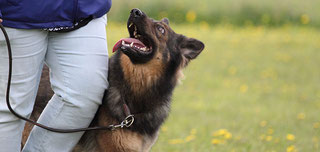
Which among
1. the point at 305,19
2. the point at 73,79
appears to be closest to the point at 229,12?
the point at 305,19

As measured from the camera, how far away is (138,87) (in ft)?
13.5

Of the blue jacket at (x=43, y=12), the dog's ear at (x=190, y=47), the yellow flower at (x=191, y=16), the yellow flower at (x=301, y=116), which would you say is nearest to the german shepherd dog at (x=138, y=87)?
the dog's ear at (x=190, y=47)

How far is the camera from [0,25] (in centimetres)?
307

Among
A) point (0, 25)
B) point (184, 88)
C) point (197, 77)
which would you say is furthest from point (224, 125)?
point (0, 25)

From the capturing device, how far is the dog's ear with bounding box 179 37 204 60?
4.45 metres

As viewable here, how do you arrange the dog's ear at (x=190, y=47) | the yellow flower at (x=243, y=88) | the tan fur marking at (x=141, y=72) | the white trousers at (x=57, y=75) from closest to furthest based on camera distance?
the white trousers at (x=57, y=75), the tan fur marking at (x=141, y=72), the dog's ear at (x=190, y=47), the yellow flower at (x=243, y=88)

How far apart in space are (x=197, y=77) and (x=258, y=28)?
6.12 meters

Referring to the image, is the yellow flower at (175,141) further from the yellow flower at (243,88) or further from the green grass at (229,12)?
the green grass at (229,12)

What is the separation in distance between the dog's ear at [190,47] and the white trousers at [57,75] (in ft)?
3.35

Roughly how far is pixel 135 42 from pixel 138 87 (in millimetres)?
387

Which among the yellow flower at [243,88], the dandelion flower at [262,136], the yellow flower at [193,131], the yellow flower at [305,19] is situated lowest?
the yellow flower at [305,19]

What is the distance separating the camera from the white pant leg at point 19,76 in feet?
10.6

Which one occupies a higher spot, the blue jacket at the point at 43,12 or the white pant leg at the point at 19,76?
the blue jacket at the point at 43,12

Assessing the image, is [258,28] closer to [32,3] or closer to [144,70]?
[144,70]
